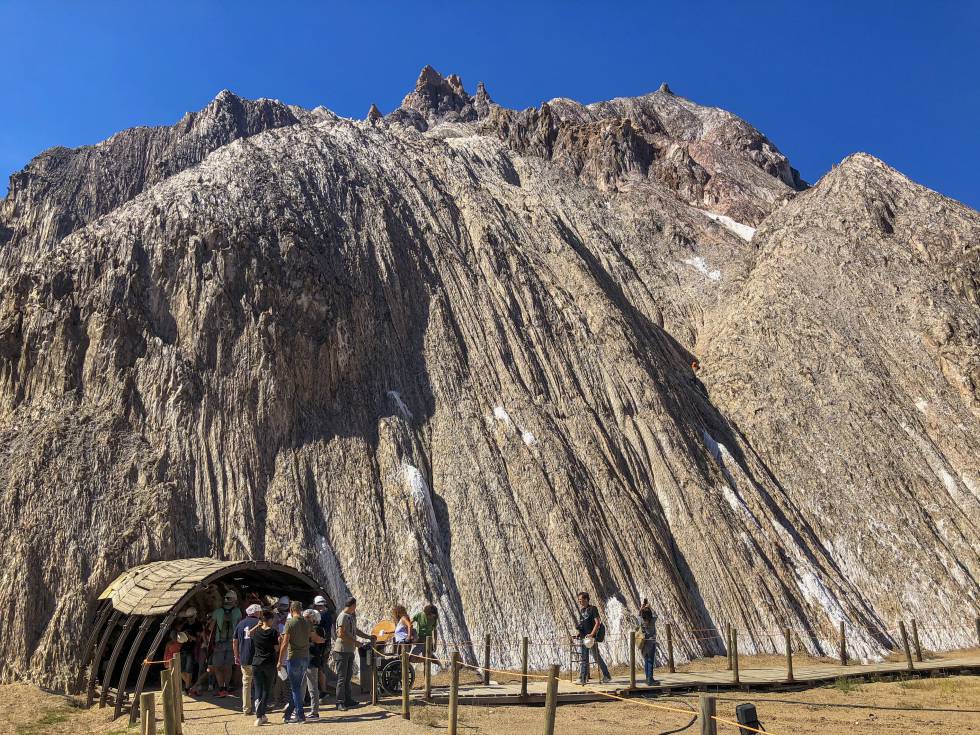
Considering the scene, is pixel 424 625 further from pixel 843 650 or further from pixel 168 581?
pixel 843 650

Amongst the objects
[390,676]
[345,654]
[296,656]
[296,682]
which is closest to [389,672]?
[390,676]

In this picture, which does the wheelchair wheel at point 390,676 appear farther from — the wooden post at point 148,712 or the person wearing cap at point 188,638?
the wooden post at point 148,712

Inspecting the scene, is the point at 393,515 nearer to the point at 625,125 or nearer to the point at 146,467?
the point at 146,467

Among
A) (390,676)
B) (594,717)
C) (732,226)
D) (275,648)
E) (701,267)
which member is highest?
(732,226)

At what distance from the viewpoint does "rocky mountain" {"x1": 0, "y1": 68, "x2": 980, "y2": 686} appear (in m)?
20.9

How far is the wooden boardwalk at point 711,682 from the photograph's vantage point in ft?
48.8

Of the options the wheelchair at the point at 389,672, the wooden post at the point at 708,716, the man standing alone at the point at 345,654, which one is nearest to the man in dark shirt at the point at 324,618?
the man standing alone at the point at 345,654

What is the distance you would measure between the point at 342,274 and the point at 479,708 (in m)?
19.4

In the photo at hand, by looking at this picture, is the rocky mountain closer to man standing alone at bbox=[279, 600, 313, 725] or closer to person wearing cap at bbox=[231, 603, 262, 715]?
person wearing cap at bbox=[231, 603, 262, 715]

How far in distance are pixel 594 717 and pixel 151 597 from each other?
344 inches

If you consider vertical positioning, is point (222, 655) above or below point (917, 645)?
above

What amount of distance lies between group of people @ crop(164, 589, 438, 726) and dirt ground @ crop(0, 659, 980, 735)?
18.5 inches

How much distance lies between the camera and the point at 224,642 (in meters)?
15.0

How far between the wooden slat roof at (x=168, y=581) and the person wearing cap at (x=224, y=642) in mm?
886
